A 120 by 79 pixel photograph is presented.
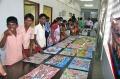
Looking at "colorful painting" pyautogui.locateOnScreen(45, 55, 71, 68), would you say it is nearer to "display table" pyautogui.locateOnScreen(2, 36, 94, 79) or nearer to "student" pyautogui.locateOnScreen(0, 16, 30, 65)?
"display table" pyautogui.locateOnScreen(2, 36, 94, 79)

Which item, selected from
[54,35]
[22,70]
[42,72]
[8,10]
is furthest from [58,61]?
[8,10]

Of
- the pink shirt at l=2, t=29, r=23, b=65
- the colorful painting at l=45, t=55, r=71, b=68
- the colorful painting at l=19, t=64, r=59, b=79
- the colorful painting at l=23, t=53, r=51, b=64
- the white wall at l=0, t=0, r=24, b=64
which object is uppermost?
the white wall at l=0, t=0, r=24, b=64

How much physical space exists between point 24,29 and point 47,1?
11.4ft

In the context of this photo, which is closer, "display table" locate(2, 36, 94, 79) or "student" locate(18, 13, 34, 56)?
"display table" locate(2, 36, 94, 79)

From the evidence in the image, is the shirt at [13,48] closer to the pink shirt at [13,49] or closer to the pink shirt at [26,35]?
the pink shirt at [13,49]

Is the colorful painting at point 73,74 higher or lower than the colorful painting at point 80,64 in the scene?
lower

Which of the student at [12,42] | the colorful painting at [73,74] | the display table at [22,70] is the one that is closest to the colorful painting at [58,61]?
the display table at [22,70]

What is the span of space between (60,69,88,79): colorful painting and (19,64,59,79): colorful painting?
4.8 inches

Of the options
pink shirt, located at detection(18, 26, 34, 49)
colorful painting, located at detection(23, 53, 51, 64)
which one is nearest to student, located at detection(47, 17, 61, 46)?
pink shirt, located at detection(18, 26, 34, 49)

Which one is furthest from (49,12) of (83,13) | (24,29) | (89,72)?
(83,13)

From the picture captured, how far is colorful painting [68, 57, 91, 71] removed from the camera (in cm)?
172

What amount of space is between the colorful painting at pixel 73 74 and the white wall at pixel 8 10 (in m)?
1.98

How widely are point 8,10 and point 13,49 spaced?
5.16ft

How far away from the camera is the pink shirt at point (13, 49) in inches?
73.2
